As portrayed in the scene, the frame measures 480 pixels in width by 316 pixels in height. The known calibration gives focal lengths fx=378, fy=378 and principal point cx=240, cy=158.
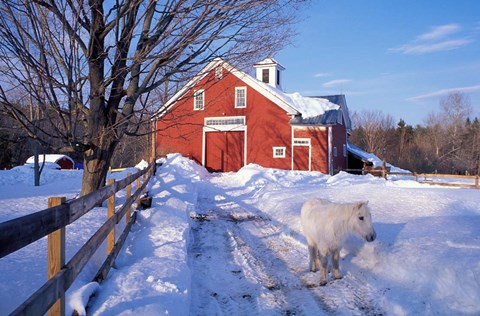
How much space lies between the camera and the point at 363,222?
5.75 metres

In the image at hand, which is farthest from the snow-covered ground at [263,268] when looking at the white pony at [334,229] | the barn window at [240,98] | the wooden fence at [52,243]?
the barn window at [240,98]

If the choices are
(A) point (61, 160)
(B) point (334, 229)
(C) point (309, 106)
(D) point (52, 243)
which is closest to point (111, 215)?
(D) point (52, 243)

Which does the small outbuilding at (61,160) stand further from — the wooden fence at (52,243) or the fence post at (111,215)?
the wooden fence at (52,243)

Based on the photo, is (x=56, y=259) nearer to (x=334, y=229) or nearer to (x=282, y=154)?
(x=334, y=229)

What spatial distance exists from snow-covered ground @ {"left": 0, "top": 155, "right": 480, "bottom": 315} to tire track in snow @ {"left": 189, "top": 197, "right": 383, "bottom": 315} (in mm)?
16

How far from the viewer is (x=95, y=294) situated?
4.02 meters

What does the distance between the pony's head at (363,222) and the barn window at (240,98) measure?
70.5 feet

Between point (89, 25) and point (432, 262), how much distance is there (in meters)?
7.01

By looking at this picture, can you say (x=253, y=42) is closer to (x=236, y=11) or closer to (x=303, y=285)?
(x=236, y=11)

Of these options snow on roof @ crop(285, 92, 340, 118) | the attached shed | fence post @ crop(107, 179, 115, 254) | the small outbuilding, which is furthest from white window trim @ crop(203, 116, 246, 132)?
fence post @ crop(107, 179, 115, 254)

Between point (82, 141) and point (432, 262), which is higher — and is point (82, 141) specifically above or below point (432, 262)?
above

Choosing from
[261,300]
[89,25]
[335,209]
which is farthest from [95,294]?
[89,25]

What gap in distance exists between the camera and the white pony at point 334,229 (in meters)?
5.75

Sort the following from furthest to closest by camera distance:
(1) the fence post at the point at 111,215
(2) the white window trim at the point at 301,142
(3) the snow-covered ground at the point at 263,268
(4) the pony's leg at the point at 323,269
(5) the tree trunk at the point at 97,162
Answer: (2) the white window trim at the point at 301,142, (5) the tree trunk at the point at 97,162, (4) the pony's leg at the point at 323,269, (1) the fence post at the point at 111,215, (3) the snow-covered ground at the point at 263,268
